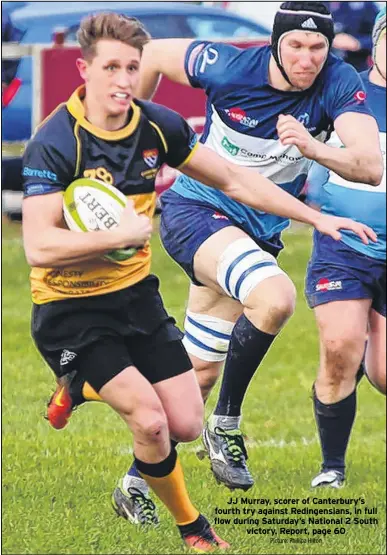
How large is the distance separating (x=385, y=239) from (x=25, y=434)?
5.84ft

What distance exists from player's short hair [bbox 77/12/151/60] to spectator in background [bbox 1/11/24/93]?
3.14 meters

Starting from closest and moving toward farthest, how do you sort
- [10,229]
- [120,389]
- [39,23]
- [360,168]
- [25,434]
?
[120,389], [360,168], [25,434], [10,229], [39,23]

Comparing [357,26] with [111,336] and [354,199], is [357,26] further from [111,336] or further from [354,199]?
[111,336]

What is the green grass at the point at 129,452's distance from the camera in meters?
5.50

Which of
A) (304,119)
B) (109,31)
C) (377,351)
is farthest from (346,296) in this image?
(109,31)

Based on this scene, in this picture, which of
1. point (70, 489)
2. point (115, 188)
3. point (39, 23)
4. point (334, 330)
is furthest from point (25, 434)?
point (39, 23)

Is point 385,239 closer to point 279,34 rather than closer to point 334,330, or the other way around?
point 334,330

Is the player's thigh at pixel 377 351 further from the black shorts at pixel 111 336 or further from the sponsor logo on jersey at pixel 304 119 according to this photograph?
the black shorts at pixel 111 336

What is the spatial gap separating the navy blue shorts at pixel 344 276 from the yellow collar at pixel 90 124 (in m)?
1.34

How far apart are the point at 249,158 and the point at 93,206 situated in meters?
1.14

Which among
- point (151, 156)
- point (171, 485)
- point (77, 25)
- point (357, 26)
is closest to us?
point (151, 156)

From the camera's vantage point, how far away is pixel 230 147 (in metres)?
5.94

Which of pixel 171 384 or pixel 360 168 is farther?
pixel 360 168

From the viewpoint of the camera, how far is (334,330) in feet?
19.9
